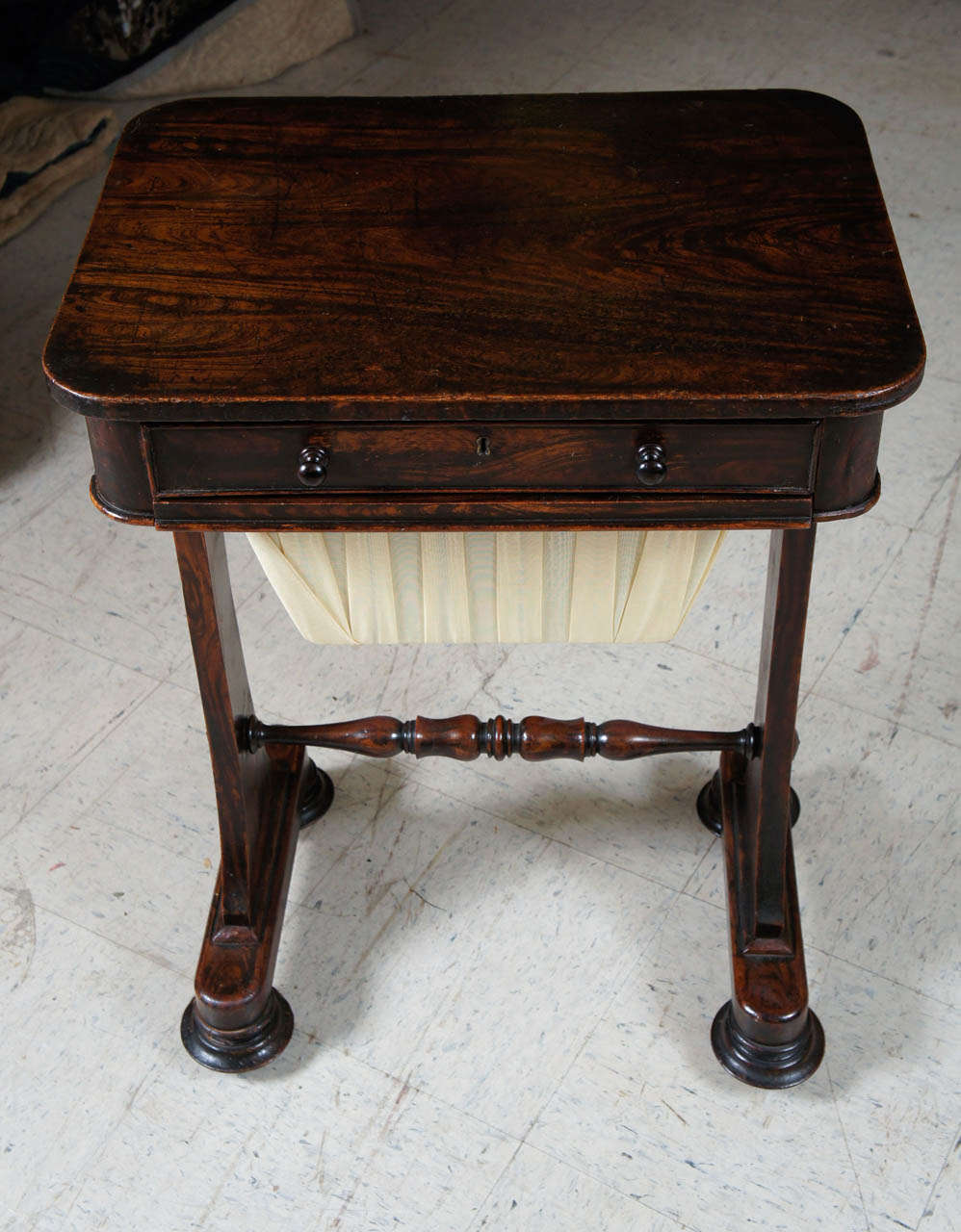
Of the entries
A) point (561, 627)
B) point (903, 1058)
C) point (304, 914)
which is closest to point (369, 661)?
point (304, 914)

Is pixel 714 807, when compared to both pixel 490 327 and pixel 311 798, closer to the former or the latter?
pixel 311 798

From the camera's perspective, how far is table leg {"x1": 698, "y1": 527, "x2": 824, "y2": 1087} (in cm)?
177

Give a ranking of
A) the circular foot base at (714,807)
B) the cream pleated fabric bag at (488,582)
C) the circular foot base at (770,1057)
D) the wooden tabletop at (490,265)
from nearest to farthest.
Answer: the wooden tabletop at (490,265), the cream pleated fabric bag at (488,582), the circular foot base at (770,1057), the circular foot base at (714,807)

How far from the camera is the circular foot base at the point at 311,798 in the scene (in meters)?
2.22

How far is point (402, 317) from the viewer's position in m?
1.44

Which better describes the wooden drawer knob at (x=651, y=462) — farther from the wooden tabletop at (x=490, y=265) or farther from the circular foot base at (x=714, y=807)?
the circular foot base at (x=714, y=807)

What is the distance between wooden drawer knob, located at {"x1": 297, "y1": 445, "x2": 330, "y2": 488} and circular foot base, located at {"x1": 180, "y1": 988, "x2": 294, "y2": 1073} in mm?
847

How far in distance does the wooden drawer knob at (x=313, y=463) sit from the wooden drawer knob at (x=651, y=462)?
30cm

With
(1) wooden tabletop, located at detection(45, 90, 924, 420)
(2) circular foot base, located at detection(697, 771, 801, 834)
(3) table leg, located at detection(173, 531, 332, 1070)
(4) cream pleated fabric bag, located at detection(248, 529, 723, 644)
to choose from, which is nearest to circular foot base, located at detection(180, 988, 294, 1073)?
(3) table leg, located at detection(173, 531, 332, 1070)

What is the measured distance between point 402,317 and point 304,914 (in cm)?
100

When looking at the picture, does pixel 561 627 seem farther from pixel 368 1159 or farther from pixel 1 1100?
pixel 1 1100

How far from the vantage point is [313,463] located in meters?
1.40

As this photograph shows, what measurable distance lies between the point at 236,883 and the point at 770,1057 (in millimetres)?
725

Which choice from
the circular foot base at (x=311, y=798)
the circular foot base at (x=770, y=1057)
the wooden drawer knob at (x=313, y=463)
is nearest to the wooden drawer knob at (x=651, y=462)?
the wooden drawer knob at (x=313, y=463)
